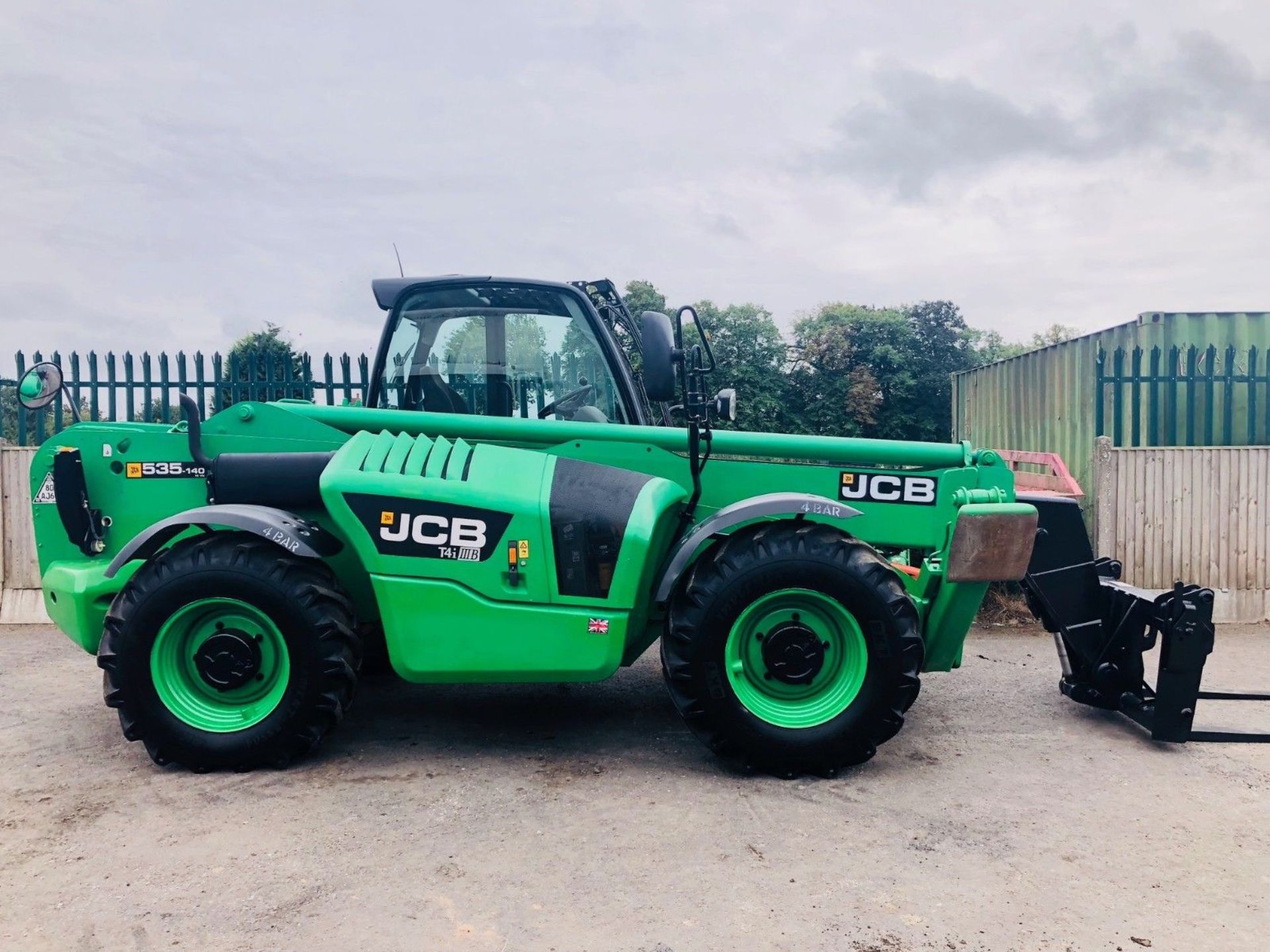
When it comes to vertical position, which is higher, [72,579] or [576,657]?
Answer: [72,579]

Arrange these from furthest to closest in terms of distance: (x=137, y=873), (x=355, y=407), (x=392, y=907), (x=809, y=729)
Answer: (x=355, y=407), (x=809, y=729), (x=137, y=873), (x=392, y=907)

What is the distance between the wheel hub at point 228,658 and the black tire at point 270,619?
0.18 meters

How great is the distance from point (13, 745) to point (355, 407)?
2.35 meters

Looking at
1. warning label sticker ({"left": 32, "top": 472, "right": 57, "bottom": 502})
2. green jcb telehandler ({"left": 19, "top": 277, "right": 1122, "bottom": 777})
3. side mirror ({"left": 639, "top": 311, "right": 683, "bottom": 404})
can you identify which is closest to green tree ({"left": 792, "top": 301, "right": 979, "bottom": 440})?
green jcb telehandler ({"left": 19, "top": 277, "right": 1122, "bottom": 777})

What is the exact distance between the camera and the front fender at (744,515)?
167 inches

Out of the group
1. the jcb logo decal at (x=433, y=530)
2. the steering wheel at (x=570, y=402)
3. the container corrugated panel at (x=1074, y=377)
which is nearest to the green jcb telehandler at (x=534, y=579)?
the jcb logo decal at (x=433, y=530)

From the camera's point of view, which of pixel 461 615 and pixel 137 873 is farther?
pixel 461 615

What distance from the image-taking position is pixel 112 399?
8.85 m

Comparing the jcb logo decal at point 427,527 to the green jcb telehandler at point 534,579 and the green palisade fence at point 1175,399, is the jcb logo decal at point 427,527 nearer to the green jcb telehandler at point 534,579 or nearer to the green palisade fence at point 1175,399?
the green jcb telehandler at point 534,579

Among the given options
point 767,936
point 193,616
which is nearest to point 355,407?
point 193,616

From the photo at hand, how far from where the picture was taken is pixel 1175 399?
861cm

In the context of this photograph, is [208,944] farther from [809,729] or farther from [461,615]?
[809,729]

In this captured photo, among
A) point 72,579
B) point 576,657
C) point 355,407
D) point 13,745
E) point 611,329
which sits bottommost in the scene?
point 13,745

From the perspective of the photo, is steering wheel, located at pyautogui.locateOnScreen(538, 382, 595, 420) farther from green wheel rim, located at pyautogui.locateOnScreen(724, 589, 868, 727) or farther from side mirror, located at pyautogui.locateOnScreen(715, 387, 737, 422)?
green wheel rim, located at pyautogui.locateOnScreen(724, 589, 868, 727)
